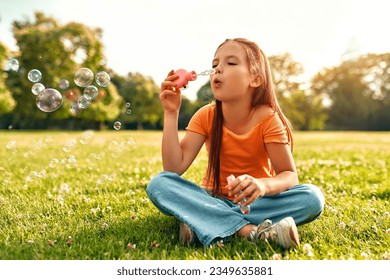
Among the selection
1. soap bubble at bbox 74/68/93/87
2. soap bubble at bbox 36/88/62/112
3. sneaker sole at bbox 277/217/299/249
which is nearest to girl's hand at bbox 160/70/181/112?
sneaker sole at bbox 277/217/299/249

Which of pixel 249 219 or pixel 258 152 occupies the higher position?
pixel 258 152

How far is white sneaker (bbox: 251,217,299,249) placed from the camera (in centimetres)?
255

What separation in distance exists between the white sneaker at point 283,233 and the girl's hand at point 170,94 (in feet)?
3.36

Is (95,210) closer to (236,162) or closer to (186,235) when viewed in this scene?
(186,235)

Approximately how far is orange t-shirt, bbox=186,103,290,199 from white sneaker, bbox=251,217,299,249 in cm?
63

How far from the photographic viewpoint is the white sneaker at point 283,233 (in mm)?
2555

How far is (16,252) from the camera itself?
2.57 meters

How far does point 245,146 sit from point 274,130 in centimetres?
26

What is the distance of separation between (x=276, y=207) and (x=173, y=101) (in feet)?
3.18

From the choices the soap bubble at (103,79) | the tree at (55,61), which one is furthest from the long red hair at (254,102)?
the tree at (55,61)

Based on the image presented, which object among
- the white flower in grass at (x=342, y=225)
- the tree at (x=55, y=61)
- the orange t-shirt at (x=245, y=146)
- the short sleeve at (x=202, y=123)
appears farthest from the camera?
the tree at (x=55, y=61)

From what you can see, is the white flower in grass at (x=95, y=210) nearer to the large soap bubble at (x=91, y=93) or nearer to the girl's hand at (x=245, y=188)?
the girl's hand at (x=245, y=188)

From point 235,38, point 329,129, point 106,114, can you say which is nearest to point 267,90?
point 235,38
